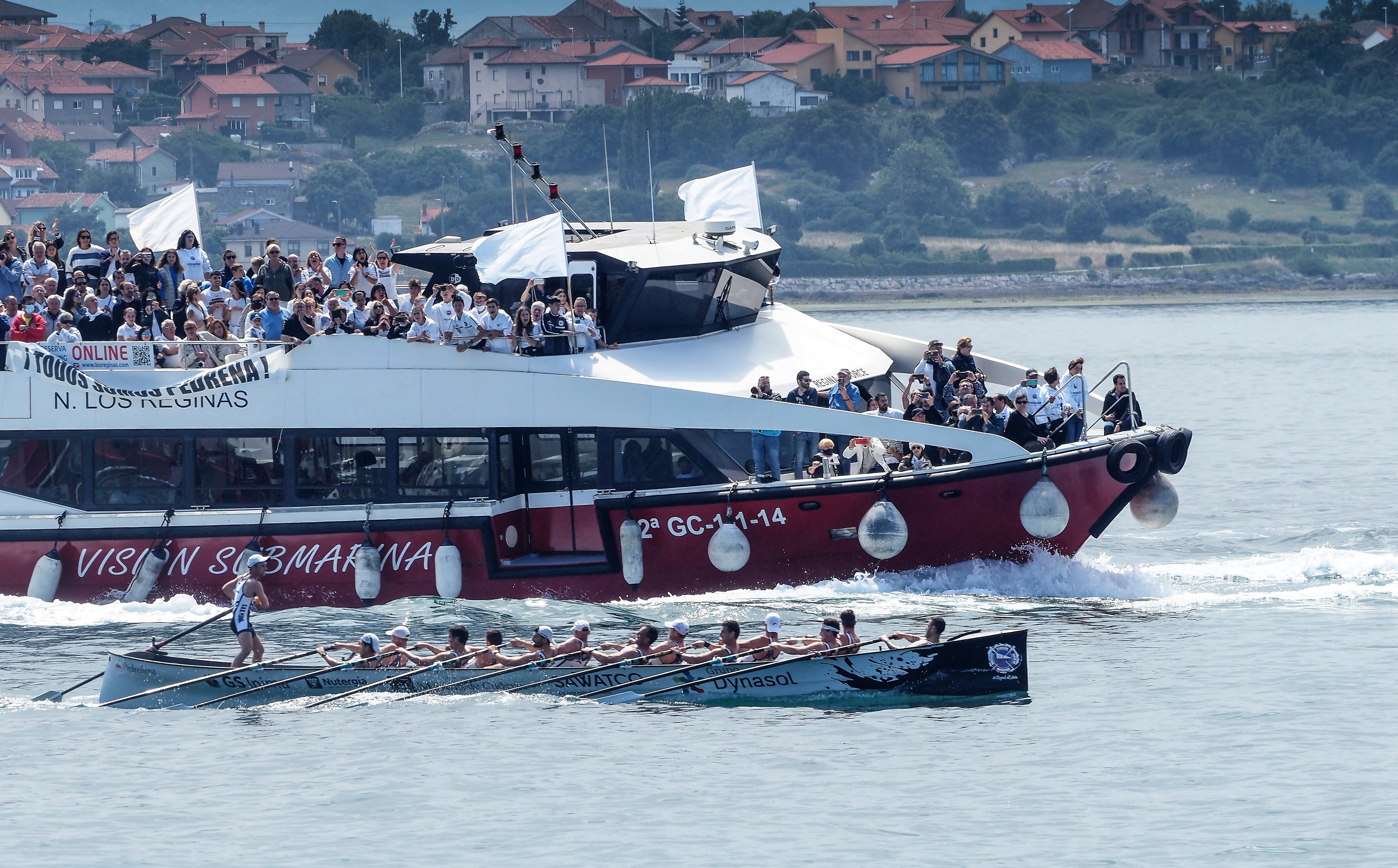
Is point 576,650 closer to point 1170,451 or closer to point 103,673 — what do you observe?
point 103,673

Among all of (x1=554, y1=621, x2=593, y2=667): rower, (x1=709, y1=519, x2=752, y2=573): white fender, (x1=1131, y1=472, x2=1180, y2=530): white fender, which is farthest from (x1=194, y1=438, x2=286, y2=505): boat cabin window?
(x1=1131, y1=472, x2=1180, y2=530): white fender

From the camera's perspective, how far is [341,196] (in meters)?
129

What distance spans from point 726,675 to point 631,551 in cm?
245

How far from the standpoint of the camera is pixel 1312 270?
116625 millimetres

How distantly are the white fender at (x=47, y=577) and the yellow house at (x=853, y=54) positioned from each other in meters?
151

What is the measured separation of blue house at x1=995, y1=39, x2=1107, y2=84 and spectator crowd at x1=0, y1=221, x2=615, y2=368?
149 m

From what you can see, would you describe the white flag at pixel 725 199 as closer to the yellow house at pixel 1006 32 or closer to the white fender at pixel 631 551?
the white fender at pixel 631 551

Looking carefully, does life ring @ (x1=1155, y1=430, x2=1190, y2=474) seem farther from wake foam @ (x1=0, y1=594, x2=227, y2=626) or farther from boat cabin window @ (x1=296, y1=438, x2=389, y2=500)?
wake foam @ (x1=0, y1=594, x2=227, y2=626)

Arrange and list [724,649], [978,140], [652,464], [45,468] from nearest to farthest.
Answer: [724,649], [652,464], [45,468], [978,140]

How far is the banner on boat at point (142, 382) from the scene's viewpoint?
78.7 feet

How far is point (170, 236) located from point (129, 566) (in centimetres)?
615

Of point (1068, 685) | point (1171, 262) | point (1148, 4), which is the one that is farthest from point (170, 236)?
point (1148, 4)

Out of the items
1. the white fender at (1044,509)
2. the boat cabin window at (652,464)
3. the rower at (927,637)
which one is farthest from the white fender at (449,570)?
the white fender at (1044,509)

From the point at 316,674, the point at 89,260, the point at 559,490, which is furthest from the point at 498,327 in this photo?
the point at 89,260
